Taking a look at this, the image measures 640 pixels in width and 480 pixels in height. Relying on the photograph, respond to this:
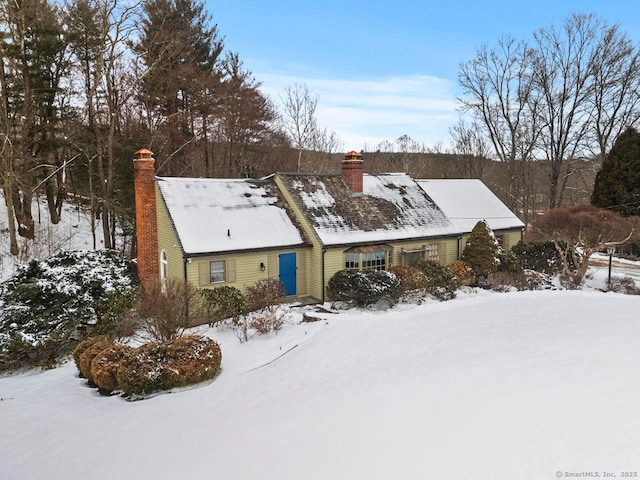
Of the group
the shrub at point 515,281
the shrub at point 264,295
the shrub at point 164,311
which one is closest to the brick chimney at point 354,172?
the shrub at point 264,295

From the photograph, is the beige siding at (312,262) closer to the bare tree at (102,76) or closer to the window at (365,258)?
the window at (365,258)

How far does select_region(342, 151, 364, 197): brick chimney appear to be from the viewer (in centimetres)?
2045

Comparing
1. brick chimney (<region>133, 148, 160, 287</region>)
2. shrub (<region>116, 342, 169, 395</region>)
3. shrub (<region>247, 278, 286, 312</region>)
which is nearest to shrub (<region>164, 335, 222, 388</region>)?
shrub (<region>116, 342, 169, 395</region>)

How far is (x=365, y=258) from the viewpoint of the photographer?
17859 millimetres

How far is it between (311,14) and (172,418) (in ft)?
56.8

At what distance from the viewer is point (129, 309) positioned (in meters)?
14.0

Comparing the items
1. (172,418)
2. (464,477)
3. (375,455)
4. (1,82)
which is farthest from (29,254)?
(464,477)

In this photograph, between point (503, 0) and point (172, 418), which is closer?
point (172, 418)

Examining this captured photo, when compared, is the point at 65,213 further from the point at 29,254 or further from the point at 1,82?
the point at 1,82

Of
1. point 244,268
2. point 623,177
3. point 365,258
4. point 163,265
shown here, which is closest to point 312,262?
point 365,258

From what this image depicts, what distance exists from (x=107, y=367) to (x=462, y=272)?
14.4m

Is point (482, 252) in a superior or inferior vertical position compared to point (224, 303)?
superior

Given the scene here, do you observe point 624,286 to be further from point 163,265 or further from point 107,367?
point 107,367

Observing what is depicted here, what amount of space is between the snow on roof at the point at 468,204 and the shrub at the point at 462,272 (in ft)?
7.78
